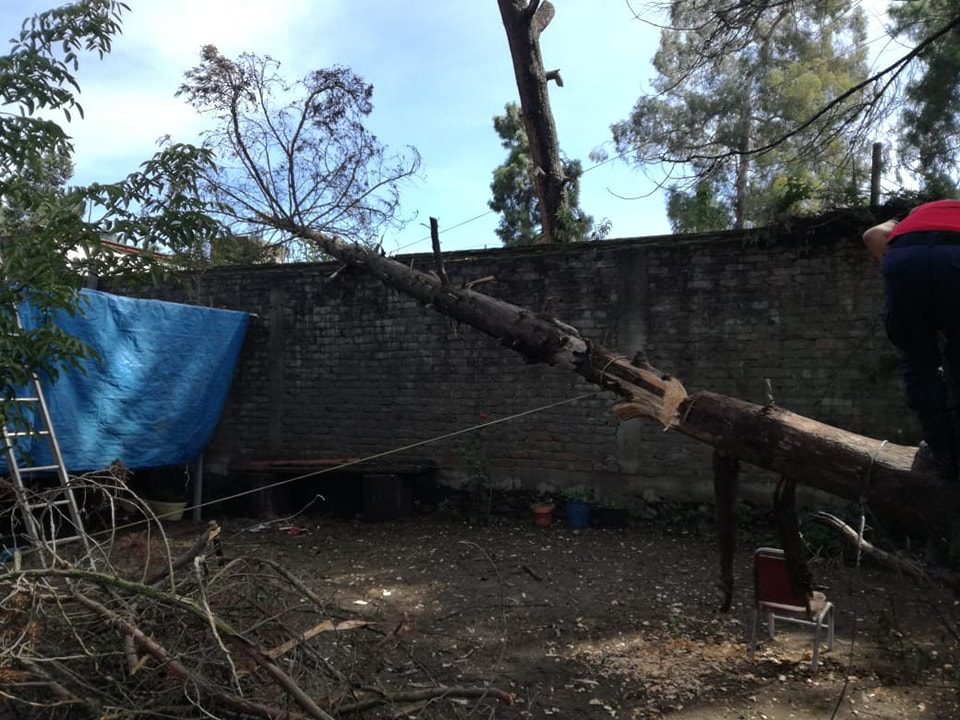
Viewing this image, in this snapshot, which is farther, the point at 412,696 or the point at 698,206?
the point at 698,206

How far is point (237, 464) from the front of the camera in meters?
8.29

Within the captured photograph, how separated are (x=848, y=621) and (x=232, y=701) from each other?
3904 millimetres

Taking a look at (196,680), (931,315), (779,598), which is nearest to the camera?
(196,680)

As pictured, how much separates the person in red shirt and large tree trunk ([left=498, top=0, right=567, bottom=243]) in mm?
7440

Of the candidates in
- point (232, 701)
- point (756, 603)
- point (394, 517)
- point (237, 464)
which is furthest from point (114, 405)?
point (756, 603)

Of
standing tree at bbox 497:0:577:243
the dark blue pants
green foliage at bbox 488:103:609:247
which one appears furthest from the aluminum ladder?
green foliage at bbox 488:103:609:247

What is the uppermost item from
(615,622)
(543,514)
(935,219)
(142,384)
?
(935,219)

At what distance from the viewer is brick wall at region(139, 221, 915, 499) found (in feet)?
20.0

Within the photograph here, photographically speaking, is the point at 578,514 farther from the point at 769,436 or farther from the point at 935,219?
the point at 935,219

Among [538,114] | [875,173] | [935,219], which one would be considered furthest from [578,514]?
[538,114]

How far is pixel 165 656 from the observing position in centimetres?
235

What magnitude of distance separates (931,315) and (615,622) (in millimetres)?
2874

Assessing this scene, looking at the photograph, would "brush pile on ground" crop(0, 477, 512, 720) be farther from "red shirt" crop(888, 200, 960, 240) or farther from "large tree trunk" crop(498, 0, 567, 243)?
"large tree trunk" crop(498, 0, 567, 243)

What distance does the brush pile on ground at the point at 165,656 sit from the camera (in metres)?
2.37
